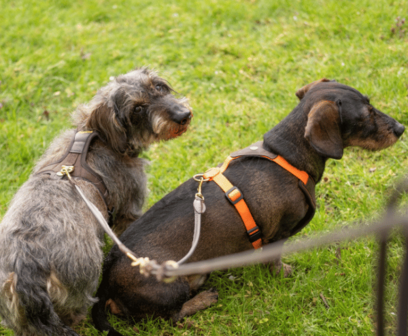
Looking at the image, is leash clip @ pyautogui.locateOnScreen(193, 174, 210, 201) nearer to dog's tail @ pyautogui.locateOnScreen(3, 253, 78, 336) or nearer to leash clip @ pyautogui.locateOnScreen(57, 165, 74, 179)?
leash clip @ pyautogui.locateOnScreen(57, 165, 74, 179)

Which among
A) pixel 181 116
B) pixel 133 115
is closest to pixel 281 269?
pixel 181 116

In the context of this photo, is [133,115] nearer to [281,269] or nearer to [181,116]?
[181,116]

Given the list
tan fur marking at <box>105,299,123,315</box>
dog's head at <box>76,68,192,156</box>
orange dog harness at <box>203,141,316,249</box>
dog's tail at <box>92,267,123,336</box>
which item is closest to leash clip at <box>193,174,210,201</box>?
orange dog harness at <box>203,141,316,249</box>

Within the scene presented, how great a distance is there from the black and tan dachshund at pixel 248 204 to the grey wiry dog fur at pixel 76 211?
0.32 meters

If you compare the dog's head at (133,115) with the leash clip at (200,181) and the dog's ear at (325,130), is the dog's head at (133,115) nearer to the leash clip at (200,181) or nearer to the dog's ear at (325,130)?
the leash clip at (200,181)

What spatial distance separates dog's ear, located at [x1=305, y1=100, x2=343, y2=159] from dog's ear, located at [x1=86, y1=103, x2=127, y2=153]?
5.72 feet

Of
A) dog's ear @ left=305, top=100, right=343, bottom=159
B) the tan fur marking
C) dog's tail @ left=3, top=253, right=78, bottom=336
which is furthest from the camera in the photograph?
the tan fur marking

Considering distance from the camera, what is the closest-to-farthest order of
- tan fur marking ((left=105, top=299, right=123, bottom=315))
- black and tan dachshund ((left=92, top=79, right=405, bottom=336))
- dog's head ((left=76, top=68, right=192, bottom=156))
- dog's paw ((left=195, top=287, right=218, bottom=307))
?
1. black and tan dachshund ((left=92, top=79, right=405, bottom=336))
2. tan fur marking ((left=105, top=299, right=123, bottom=315))
3. dog's paw ((left=195, top=287, right=218, bottom=307))
4. dog's head ((left=76, top=68, right=192, bottom=156))

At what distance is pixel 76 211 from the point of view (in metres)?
3.11

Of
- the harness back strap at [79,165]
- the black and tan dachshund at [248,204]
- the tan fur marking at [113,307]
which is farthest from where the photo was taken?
the harness back strap at [79,165]

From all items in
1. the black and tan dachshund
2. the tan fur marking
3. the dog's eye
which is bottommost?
the tan fur marking

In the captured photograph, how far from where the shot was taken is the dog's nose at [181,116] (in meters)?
3.71

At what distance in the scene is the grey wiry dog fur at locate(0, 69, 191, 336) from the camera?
8.99 feet

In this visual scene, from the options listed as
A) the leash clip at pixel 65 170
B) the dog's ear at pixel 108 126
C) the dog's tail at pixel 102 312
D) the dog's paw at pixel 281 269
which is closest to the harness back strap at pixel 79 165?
the leash clip at pixel 65 170
